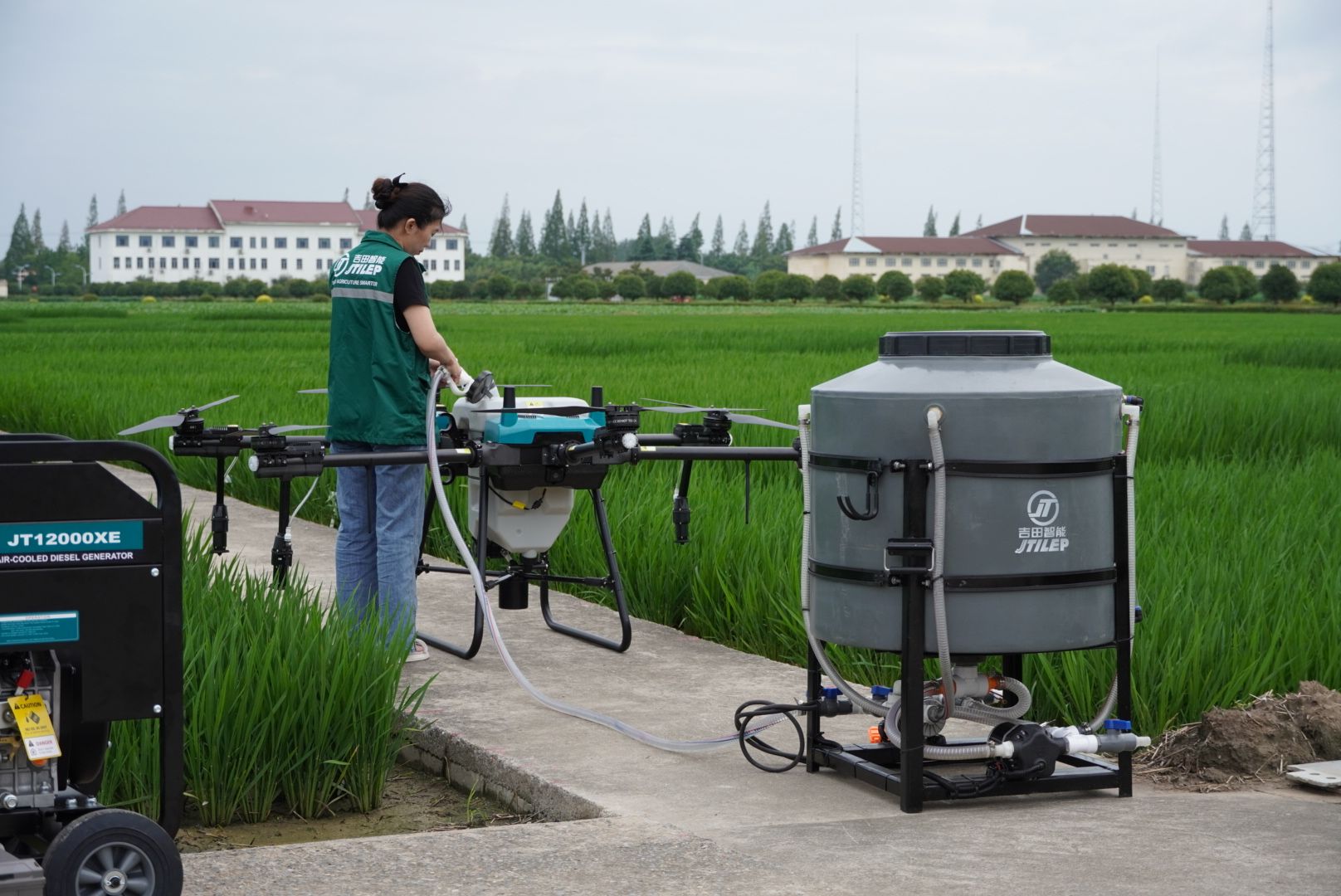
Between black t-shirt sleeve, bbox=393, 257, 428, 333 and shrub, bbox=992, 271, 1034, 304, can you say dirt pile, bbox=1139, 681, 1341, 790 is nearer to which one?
black t-shirt sleeve, bbox=393, 257, 428, 333

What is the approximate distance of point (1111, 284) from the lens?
9794 centimetres

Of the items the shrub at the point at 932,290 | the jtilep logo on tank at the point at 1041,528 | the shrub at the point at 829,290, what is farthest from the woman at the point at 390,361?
the shrub at the point at 932,290

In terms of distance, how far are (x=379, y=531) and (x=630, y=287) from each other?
104058 mm

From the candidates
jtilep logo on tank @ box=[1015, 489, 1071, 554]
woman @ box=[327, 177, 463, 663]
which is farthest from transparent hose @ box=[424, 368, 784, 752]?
jtilep logo on tank @ box=[1015, 489, 1071, 554]

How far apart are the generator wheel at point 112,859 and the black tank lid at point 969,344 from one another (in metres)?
1.98

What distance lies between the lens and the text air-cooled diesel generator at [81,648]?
110 inches

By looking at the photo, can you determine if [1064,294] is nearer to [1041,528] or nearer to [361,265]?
[361,265]

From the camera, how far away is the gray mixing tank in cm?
372

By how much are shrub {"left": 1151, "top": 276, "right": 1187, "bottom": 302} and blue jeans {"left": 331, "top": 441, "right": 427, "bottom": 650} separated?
101067mm

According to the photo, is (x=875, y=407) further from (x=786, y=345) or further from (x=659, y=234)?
(x=659, y=234)

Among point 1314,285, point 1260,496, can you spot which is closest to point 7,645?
point 1260,496

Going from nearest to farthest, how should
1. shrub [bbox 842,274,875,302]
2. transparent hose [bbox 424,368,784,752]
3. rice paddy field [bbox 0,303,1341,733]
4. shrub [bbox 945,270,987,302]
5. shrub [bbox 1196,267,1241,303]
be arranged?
transparent hose [bbox 424,368,784,752], rice paddy field [bbox 0,303,1341,733], shrub [bbox 1196,267,1241,303], shrub [bbox 842,274,875,302], shrub [bbox 945,270,987,302]

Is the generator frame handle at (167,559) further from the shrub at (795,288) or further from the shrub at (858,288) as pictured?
the shrub at (795,288)

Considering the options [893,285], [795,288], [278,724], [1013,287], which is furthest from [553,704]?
[893,285]
